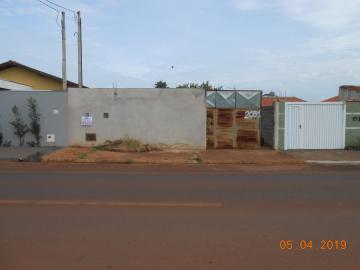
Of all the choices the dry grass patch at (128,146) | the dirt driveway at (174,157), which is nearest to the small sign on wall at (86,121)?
the dry grass patch at (128,146)

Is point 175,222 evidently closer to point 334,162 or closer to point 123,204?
point 123,204

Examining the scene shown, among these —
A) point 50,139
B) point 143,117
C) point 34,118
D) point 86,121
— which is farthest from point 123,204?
point 34,118

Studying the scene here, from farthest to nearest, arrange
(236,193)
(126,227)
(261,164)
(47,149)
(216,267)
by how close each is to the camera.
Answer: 1. (47,149)
2. (261,164)
3. (236,193)
4. (126,227)
5. (216,267)

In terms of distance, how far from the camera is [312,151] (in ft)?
59.4

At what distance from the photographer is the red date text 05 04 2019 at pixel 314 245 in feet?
16.0

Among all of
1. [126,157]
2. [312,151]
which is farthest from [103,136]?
[312,151]

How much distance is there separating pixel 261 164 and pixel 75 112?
913 cm

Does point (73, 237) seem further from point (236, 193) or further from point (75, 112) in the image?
point (75, 112)

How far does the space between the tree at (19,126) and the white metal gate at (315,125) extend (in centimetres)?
1226

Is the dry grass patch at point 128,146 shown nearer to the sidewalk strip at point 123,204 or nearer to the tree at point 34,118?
the tree at point 34,118

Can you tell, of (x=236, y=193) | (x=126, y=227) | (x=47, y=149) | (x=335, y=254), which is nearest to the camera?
(x=335, y=254)

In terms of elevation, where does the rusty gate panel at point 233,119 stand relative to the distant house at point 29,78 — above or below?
below

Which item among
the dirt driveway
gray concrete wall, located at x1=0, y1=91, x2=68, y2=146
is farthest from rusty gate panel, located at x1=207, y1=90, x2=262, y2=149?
gray concrete wall, located at x1=0, y1=91, x2=68, y2=146

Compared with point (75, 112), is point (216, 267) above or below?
below
